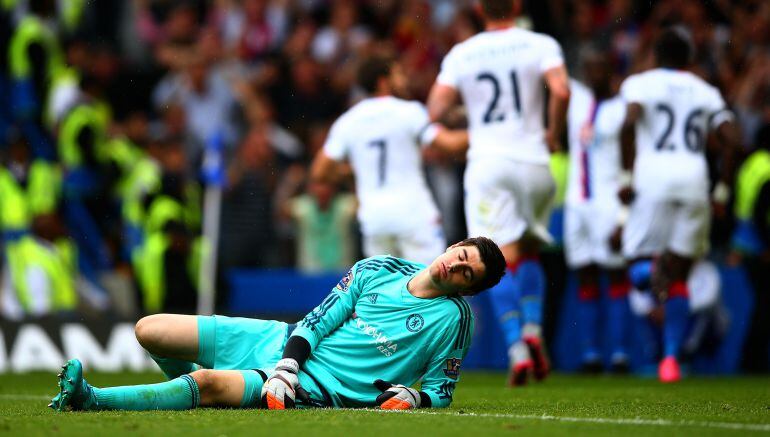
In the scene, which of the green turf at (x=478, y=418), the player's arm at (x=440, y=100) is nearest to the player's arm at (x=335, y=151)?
the player's arm at (x=440, y=100)

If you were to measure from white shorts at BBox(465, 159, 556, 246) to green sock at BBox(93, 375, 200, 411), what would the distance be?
3392mm

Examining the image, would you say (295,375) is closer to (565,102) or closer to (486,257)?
(486,257)

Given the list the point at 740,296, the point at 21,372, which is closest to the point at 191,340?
the point at 21,372

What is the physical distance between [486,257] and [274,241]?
1056cm

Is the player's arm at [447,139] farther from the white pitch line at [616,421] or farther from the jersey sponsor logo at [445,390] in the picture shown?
the white pitch line at [616,421]

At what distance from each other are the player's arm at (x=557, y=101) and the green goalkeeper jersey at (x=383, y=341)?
286cm

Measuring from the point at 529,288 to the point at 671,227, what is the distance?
70.9 inches

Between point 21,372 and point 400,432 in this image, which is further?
point 21,372

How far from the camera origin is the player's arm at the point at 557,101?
9.21 metres

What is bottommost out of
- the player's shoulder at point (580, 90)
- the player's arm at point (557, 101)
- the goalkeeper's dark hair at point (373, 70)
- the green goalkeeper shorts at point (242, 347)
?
the green goalkeeper shorts at point (242, 347)

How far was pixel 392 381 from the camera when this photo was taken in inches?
264

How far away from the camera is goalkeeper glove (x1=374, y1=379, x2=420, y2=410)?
6.48 m

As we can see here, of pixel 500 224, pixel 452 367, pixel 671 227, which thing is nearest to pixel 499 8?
pixel 500 224

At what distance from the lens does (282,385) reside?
6344 mm
